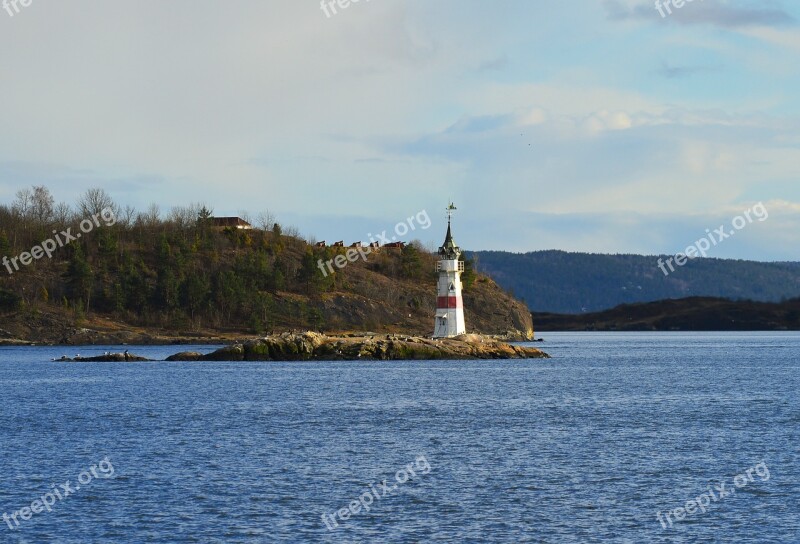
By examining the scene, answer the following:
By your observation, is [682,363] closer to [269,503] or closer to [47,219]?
[269,503]

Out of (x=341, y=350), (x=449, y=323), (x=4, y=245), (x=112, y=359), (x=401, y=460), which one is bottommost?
(x=401, y=460)

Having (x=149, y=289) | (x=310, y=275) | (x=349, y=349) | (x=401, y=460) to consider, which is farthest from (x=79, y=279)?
(x=401, y=460)

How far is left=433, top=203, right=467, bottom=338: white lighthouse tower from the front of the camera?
4333 inches

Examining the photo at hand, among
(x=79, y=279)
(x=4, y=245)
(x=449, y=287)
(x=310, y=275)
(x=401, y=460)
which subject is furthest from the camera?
(x=310, y=275)

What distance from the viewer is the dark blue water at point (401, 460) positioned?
3177 cm

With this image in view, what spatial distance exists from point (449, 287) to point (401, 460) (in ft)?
222

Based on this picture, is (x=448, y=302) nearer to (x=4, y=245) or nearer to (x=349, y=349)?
(x=349, y=349)

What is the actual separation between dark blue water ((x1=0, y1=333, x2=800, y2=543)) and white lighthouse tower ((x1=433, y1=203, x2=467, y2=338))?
86.3 feet

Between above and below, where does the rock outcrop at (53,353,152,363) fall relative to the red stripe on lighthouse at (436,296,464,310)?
below

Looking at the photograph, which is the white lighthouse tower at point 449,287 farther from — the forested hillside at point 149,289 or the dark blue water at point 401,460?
the forested hillside at point 149,289

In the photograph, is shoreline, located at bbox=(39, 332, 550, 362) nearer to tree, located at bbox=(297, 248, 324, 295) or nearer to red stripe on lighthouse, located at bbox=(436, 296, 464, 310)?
red stripe on lighthouse, located at bbox=(436, 296, 464, 310)

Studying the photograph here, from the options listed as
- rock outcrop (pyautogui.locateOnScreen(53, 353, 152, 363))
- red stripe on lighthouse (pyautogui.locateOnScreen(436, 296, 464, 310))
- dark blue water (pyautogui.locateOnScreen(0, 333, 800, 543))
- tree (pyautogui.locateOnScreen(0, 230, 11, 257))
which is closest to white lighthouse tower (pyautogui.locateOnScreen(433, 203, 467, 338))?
red stripe on lighthouse (pyautogui.locateOnScreen(436, 296, 464, 310))

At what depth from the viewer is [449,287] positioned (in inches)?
4375

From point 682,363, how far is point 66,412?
81.6 metres
